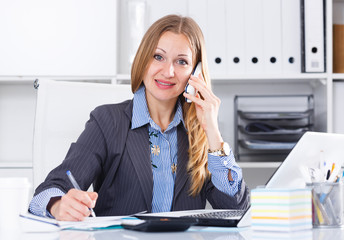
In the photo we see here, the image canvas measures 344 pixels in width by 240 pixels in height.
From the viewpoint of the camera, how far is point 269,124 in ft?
7.42

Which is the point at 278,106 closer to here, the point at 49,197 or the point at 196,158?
the point at 196,158

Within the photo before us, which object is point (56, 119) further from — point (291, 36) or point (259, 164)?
point (291, 36)

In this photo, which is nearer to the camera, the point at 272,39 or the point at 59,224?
the point at 59,224

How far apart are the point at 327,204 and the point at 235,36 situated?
57.5 inches

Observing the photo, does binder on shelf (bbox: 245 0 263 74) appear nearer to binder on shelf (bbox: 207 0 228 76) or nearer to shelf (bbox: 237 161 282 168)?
binder on shelf (bbox: 207 0 228 76)

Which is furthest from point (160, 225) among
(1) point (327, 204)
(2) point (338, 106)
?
(2) point (338, 106)

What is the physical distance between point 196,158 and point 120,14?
1.13 meters

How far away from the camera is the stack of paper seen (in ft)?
2.64

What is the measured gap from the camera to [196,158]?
1.53 metres

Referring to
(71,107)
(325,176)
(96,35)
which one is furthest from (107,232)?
(96,35)

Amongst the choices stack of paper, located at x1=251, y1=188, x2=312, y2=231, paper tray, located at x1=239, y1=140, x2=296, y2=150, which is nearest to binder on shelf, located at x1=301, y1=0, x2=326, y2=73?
paper tray, located at x1=239, y1=140, x2=296, y2=150

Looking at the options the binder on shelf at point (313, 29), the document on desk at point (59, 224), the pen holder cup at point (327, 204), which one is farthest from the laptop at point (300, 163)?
the binder on shelf at point (313, 29)

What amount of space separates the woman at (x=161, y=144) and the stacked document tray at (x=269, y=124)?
69 cm

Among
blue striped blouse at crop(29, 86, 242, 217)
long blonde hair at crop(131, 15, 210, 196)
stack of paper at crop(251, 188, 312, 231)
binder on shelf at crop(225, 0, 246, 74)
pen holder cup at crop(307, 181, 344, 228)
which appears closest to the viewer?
stack of paper at crop(251, 188, 312, 231)
